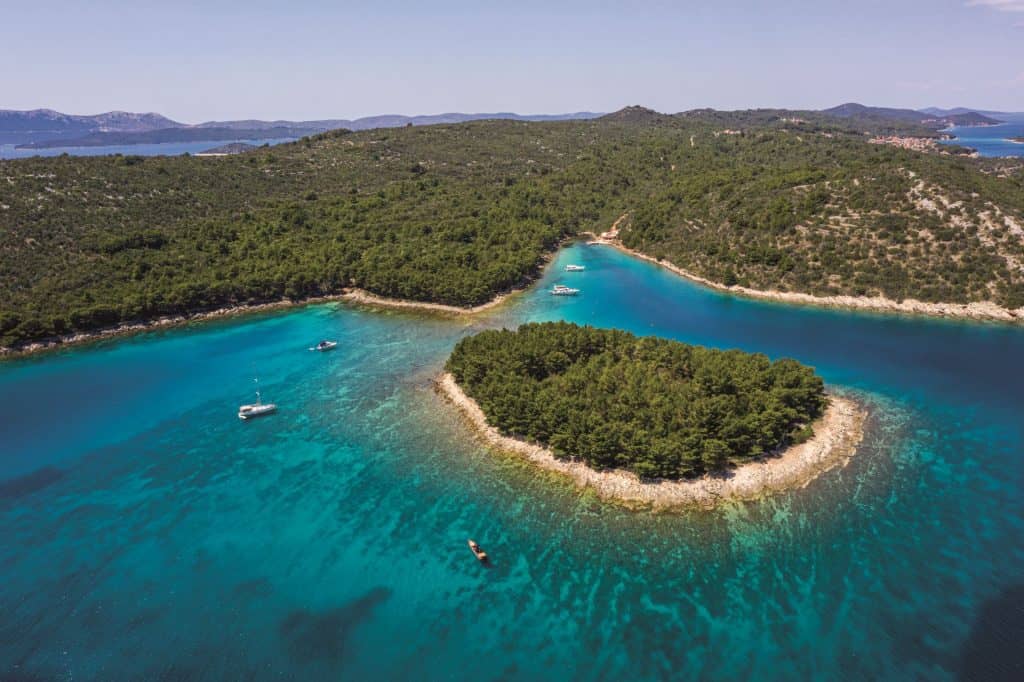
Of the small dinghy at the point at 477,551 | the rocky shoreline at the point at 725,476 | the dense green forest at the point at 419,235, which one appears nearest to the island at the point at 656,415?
the rocky shoreline at the point at 725,476

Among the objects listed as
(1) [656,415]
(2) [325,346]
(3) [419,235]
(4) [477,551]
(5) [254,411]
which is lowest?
(4) [477,551]

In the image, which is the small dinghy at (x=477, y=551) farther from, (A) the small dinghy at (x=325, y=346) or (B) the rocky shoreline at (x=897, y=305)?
(B) the rocky shoreline at (x=897, y=305)

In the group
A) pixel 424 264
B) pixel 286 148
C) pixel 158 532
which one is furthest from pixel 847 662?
pixel 286 148

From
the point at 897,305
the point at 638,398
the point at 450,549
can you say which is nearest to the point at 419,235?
the point at 638,398

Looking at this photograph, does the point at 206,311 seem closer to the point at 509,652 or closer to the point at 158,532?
the point at 158,532

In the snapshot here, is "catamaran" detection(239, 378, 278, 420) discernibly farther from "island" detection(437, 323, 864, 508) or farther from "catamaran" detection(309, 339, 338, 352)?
"island" detection(437, 323, 864, 508)

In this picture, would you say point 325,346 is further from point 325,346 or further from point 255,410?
point 255,410
